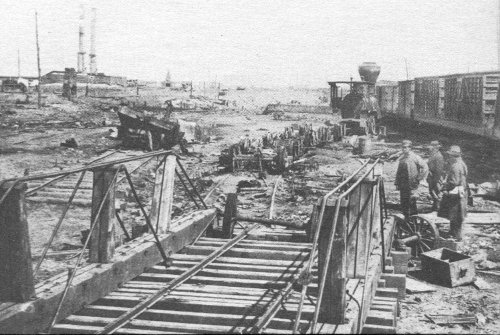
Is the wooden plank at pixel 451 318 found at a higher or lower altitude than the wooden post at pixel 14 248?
lower

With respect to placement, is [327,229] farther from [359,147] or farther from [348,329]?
[359,147]

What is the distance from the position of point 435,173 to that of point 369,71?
2202 cm

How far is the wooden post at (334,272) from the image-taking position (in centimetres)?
480

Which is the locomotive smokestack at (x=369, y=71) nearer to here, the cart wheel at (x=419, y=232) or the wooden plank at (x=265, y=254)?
the cart wheel at (x=419, y=232)

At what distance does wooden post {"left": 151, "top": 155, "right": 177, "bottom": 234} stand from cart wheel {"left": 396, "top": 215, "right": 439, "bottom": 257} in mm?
4459

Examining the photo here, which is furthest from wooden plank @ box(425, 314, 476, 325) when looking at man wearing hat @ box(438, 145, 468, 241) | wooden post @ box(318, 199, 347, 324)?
man wearing hat @ box(438, 145, 468, 241)

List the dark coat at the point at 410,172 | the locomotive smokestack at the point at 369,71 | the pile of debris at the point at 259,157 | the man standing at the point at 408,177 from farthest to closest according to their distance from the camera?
the locomotive smokestack at the point at 369,71 < the pile of debris at the point at 259,157 < the dark coat at the point at 410,172 < the man standing at the point at 408,177

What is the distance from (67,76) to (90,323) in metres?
43.7

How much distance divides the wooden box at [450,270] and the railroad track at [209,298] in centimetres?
217

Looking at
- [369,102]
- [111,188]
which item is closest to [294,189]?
[111,188]

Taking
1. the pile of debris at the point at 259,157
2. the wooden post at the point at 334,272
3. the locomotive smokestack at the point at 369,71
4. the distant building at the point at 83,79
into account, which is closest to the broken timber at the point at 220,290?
the wooden post at the point at 334,272

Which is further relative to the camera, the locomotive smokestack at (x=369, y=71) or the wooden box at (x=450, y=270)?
Answer: the locomotive smokestack at (x=369, y=71)

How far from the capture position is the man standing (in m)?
11.2

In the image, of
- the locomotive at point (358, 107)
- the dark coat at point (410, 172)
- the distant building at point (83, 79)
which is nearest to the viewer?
the dark coat at point (410, 172)
